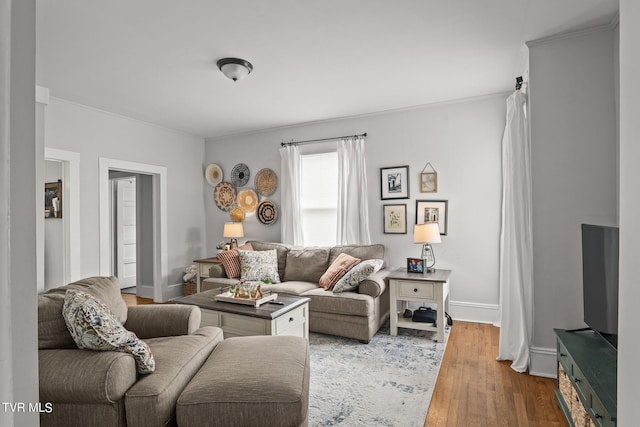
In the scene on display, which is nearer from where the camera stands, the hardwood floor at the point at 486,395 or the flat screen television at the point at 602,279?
the flat screen television at the point at 602,279

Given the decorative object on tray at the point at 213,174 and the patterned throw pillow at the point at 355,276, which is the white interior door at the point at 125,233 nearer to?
the decorative object on tray at the point at 213,174

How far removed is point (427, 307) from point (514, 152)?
80.2 inches

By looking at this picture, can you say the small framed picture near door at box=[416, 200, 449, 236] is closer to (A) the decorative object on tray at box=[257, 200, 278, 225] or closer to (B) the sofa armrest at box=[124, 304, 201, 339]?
(A) the decorative object on tray at box=[257, 200, 278, 225]

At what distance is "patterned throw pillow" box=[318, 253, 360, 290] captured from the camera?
3.93m

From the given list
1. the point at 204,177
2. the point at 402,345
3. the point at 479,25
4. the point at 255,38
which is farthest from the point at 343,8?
the point at 204,177

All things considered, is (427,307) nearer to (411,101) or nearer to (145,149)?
(411,101)

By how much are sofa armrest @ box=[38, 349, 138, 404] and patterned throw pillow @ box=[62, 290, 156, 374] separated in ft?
0.19

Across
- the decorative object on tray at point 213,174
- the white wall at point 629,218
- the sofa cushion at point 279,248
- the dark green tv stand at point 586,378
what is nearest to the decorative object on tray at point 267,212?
the sofa cushion at point 279,248

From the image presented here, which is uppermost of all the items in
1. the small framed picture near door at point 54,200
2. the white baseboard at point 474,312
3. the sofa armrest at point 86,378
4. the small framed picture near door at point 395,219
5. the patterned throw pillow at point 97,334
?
the small framed picture near door at point 54,200

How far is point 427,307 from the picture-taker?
4.12 meters

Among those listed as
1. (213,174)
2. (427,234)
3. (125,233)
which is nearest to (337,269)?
(427,234)

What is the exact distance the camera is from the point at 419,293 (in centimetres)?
367

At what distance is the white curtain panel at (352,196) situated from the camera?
4.65 metres

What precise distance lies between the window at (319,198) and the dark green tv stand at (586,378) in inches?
121
